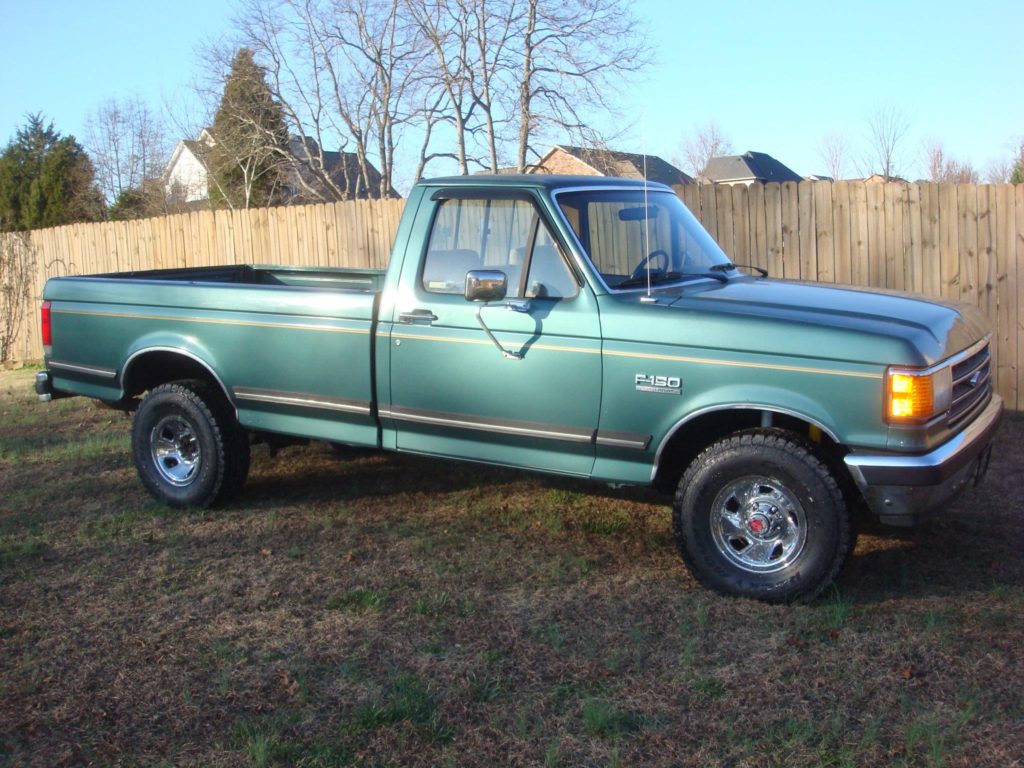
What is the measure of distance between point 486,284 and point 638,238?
42.6 inches

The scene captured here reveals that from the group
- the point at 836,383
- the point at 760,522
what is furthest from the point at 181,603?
the point at 836,383

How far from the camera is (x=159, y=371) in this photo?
679 cm

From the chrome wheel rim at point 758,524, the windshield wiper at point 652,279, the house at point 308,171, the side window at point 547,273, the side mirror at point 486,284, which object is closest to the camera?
the chrome wheel rim at point 758,524

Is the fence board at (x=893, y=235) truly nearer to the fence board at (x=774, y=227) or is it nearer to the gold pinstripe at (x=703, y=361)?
the fence board at (x=774, y=227)

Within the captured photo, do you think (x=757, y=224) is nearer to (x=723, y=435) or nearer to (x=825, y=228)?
(x=825, y=228)

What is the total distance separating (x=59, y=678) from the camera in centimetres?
411

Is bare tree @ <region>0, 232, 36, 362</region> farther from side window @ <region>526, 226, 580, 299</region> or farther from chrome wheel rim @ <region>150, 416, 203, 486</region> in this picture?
side window @ <region>526, 226, 580, 299</region>

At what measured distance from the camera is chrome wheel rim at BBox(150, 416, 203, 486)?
6.50 meters

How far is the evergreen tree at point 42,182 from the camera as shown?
1268 inches

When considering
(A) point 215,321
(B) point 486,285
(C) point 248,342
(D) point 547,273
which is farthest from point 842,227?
(A) point 215,321

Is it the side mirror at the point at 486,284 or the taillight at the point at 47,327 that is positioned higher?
the side mirror at the point at 486,284

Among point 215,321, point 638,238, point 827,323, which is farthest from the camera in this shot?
point 215,321

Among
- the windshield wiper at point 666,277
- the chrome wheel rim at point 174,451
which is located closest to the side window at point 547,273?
the windshield wiper at point 666,277

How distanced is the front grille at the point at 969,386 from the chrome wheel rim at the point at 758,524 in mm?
821
